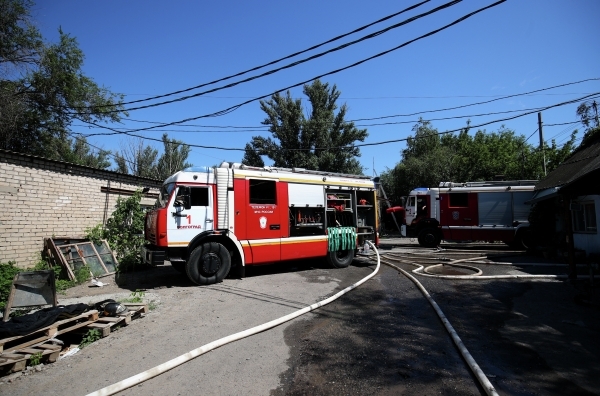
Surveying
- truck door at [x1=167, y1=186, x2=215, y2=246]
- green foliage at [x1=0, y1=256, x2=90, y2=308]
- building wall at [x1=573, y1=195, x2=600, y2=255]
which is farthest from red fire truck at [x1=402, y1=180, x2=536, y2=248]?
green foliage at [x1=0, y1=256, x2=90, y2=308]

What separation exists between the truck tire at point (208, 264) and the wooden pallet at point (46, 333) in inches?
111

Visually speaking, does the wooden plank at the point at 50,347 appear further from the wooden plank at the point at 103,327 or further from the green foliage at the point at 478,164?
the green foliage at the point at 478,164

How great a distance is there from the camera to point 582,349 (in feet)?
14.0

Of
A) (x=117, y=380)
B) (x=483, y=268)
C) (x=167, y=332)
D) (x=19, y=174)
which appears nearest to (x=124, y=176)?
(x=19, y=174)

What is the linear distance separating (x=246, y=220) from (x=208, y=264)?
1495 millimetres

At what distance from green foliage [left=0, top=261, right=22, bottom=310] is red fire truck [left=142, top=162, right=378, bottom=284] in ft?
9.35

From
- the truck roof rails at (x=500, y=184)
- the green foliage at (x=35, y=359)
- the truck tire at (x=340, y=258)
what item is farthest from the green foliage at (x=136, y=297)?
the truck roof rails at (x=500, y=184)

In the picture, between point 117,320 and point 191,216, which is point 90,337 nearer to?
point 117,320

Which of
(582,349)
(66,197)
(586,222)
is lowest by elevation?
(582,349)

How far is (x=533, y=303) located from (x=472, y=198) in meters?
9.90

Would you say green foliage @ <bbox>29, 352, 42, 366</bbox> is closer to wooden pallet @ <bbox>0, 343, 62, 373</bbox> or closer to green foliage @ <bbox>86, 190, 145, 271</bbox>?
wooden pallet @ <bbox>0, 343, 62, 373</bbox>

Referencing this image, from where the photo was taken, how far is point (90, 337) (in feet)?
15.7

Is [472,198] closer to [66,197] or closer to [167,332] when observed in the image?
[167,332]

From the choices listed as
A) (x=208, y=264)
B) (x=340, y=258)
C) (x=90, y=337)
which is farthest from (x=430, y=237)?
(x=90, y=337)
